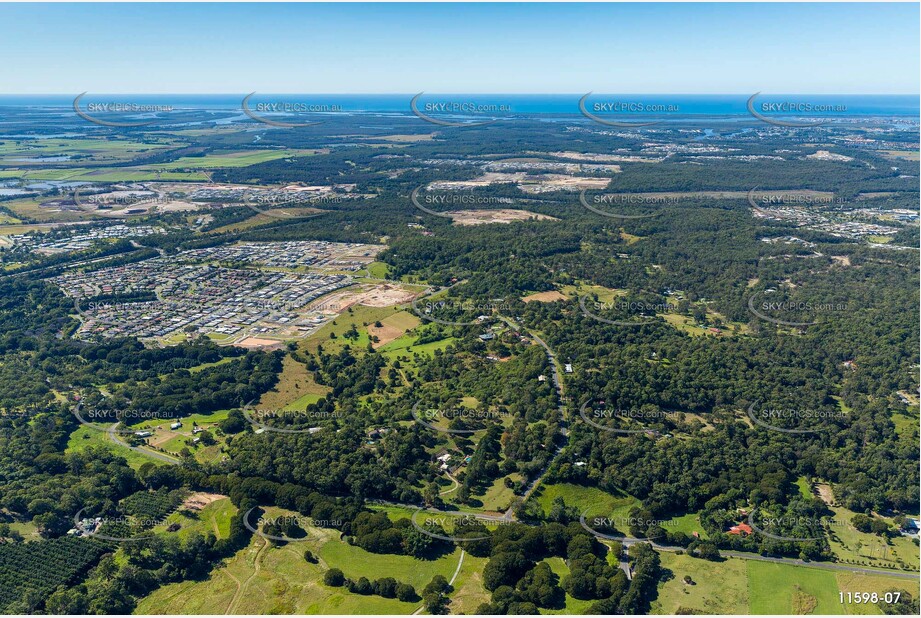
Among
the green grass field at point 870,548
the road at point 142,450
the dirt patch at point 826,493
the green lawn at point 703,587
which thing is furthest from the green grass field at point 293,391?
the green grass field at point 870,548

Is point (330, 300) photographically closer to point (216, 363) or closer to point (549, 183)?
point (216, 363)

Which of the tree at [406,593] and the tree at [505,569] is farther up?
the tree at [505,569]

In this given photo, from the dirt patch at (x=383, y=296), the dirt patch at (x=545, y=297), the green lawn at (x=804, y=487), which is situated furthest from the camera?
the dirt patch at (x=383, y=296)

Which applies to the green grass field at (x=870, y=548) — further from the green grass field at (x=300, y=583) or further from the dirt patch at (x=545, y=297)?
the dirt patch at (x=545, y=297)

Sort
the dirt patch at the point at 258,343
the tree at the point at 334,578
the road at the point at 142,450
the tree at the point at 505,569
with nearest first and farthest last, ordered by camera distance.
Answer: the tree at the point at 505,569, the tree at the point at 334,578, the road at the point at 142,450, the dirt patch at the point at 258,343

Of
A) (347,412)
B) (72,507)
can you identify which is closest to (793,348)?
(347,412)

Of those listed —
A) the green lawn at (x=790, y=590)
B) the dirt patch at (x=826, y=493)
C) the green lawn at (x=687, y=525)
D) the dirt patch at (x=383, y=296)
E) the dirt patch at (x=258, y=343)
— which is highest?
the dirt patch at (x=383, y=296)
